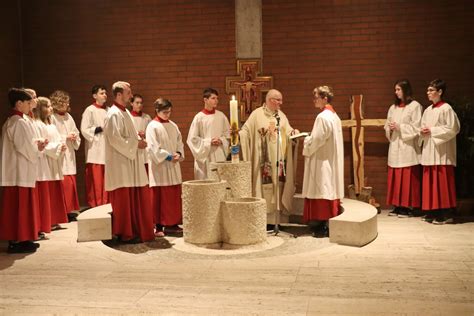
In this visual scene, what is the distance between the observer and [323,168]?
22.0 feet

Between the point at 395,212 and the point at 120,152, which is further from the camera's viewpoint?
the point at 395,212

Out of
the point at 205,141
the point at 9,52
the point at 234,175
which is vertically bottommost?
the point at 234,175

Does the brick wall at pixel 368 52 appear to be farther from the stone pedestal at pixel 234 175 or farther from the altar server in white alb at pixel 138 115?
the stone pedestal at pixel 234 175

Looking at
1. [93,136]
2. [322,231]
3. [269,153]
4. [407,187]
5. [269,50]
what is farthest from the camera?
[269,50]

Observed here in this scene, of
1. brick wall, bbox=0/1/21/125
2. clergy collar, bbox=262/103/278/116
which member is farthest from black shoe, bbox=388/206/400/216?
brick wall, bbox=0/1/21/125

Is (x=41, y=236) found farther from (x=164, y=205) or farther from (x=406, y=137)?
(x=406, y=137)

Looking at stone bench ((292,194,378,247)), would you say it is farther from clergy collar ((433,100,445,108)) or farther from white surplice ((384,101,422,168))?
clergy collar ((433,100,445,108))

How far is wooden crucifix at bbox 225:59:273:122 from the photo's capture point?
8.90 meters

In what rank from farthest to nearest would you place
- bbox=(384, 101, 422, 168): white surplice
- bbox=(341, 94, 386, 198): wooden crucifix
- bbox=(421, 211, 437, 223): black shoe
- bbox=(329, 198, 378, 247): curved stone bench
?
1. bbox=(341, 94, 386, 198): wooden crucifix
2. bbox=(384, 101, 422, 168): white surplice
3. bbox=(421, 211, 437, 223): black shoe
4. bbox=(329, 198, 378, 247): curved stone bench

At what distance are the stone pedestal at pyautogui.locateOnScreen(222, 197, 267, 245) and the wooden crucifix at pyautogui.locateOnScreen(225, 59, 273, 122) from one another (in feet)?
9.99

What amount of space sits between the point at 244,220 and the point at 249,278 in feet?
4.33

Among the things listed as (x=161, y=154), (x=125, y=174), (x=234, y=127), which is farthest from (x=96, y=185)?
(x=234, y=127)

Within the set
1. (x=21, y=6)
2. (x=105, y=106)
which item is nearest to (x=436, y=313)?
(x=105, y=106)

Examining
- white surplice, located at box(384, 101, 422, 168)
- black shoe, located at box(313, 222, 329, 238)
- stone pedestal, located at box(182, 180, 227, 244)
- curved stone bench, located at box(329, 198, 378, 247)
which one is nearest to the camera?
curved stone bench, located at box(329, 198, 378, 247)
